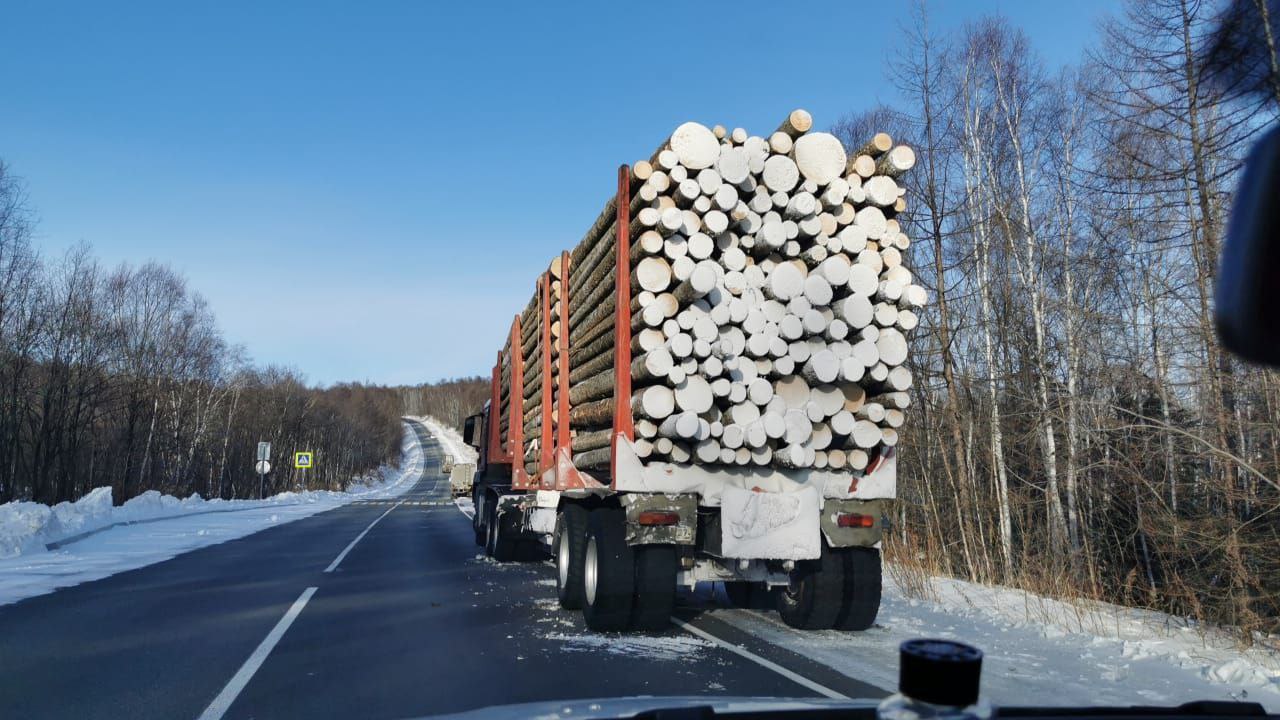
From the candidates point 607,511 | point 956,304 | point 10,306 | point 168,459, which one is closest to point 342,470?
point 168,459

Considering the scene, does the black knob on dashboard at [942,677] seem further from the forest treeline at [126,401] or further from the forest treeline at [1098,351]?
the forest treeline at [126,401]

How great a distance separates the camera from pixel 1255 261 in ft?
4.76

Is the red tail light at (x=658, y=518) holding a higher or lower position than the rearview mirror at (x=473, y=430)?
lower

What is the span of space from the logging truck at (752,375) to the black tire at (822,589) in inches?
0.7

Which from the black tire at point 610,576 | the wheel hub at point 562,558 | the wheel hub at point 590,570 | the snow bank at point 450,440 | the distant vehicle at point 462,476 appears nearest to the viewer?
the black tire at point 610,576

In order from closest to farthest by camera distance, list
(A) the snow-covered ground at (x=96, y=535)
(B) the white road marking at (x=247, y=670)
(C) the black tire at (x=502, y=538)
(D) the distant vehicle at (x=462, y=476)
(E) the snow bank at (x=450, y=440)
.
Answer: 1. (B) the white road marking at (x=247, y=670)
2. (A) the snow-covered ground at (x=96, y=535)
3. (C) the black tire at (x=502, y=538)
4. (D) the distant vehicle at (x=462, y=476)
5. (E) the snow bank at (x=450, y=440)

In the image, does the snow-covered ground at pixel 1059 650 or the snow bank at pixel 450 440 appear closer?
the snow-covered ground at pixel 1059 650

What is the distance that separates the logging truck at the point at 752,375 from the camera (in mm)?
7066

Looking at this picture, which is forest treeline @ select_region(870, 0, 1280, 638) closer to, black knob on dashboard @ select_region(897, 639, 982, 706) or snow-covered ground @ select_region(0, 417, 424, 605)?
black knob on dashboard @ select_region(897, 639, 982, 706)

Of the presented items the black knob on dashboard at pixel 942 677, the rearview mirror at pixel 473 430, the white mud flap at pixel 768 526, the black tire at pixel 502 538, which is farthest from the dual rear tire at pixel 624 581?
the rearview mirror at pixel 473 430

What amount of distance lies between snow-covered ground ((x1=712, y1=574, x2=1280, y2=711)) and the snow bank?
10092cm

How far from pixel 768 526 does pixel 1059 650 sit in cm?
284

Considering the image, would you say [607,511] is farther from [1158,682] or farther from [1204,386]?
[1204,386]

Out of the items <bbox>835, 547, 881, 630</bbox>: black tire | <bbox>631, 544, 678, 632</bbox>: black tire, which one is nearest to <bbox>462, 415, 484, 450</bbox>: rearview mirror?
<bbox>631, 544, 678, 632</bbox>: black tire
